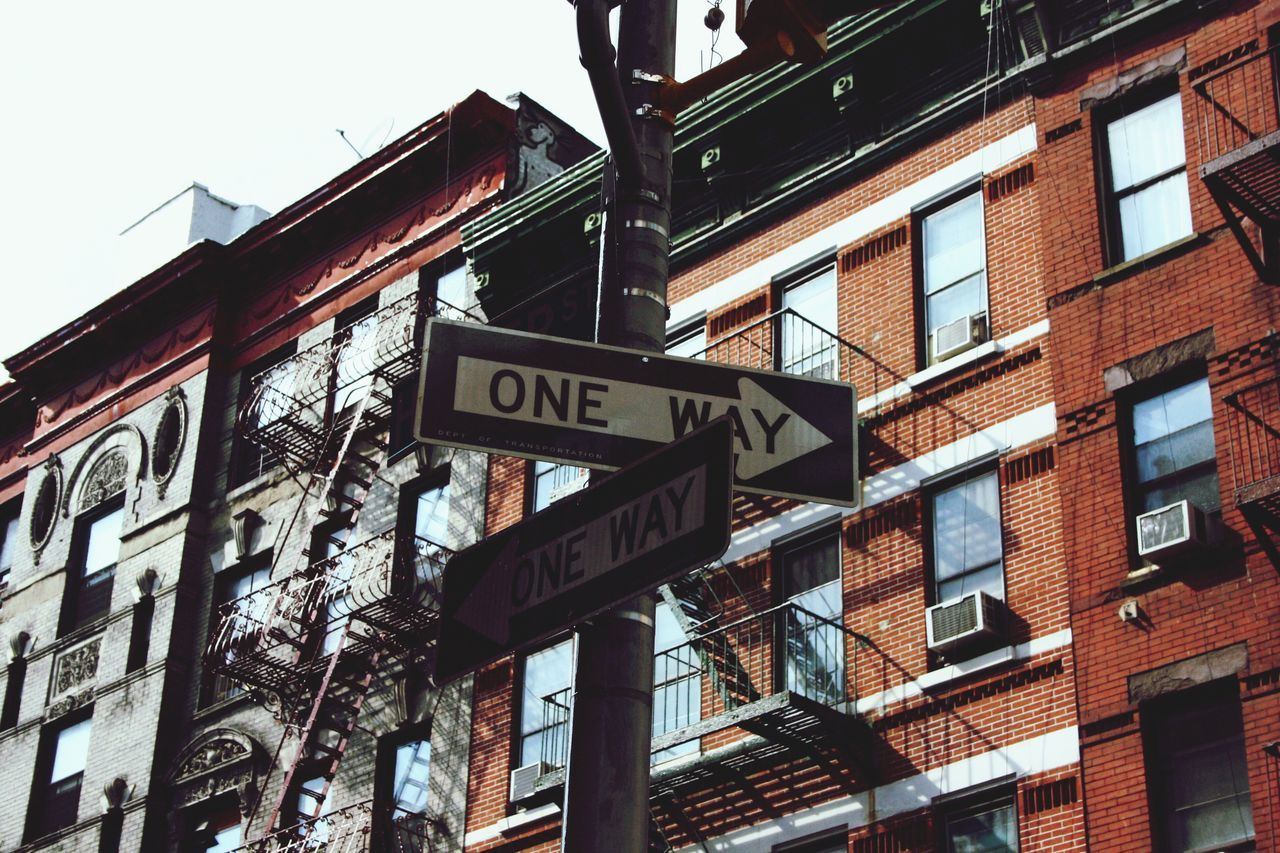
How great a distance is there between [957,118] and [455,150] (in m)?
10.0

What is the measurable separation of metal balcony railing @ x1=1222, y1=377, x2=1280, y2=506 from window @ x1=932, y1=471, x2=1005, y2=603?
2735mm

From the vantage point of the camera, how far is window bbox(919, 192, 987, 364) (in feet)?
66.4

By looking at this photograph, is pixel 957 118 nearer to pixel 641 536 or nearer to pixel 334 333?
pixel 334 333

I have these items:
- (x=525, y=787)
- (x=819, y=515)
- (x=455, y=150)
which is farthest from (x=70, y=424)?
(x=819, y=515)

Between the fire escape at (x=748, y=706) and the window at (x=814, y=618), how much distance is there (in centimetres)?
2

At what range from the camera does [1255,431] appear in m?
16.7

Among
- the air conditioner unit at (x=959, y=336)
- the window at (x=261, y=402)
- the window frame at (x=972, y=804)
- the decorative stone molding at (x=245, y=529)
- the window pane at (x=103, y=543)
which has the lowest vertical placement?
the window frame at (x=972, y=804)

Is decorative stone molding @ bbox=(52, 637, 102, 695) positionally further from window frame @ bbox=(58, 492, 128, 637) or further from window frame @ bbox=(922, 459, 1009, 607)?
window frame @ bbox=(922, 459, 1009, 607)

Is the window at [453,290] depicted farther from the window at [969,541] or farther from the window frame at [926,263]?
the window at [969,541]

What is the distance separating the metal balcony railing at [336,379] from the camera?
27.7m

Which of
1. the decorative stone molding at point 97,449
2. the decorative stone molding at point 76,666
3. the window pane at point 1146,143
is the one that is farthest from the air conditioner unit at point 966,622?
the decorative stone molding at point 97,449

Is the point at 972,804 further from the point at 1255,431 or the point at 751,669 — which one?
the point at 1255,431

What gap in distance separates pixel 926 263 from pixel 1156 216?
3008 mm

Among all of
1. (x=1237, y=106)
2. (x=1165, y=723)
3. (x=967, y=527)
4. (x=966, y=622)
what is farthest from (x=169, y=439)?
(x=1165, y=723)
